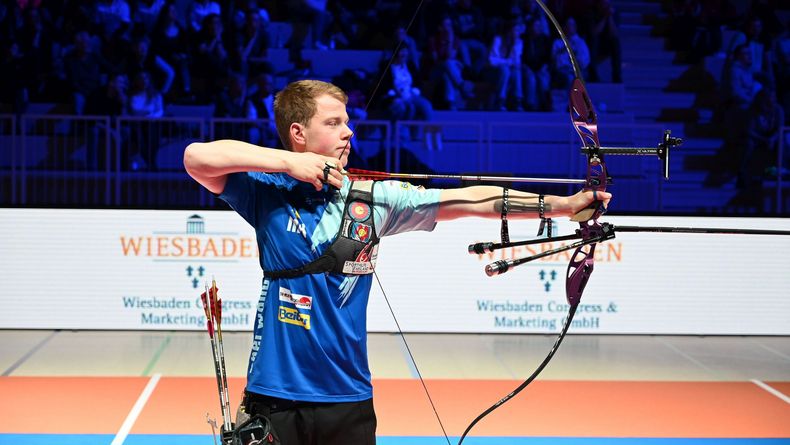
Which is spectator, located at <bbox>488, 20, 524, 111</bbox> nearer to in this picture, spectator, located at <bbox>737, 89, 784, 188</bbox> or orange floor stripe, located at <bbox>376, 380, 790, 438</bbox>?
spectator, located at <bbox>737, 89, 784, 188</bbox>

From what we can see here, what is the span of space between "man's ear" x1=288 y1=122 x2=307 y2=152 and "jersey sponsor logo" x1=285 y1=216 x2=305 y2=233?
0.64 ft

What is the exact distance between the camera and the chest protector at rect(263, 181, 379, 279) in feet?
7.22

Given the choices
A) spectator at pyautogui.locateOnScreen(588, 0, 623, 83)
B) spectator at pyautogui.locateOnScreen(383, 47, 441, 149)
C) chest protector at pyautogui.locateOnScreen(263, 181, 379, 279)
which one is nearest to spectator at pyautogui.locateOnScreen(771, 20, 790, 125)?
spectator at pyautogui.locateOnScreen(588, 0, 623, 83)

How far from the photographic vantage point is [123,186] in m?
8.48

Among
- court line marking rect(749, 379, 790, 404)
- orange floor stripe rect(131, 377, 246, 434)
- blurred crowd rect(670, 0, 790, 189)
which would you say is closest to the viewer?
orange floor stripe rect(131, 377, 246, 434)

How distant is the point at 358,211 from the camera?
7.47 ft

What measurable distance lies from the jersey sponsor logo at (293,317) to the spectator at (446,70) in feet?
26.1

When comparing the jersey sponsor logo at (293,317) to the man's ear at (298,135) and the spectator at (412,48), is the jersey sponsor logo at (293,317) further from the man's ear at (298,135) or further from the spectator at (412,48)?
the spectator at (412,48)

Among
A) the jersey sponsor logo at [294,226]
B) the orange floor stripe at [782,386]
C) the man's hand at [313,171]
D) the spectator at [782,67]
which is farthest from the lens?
the spectator at [782,67]

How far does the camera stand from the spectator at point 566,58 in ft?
33.6

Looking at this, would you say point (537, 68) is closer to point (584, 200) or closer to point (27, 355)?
point (27, 355)

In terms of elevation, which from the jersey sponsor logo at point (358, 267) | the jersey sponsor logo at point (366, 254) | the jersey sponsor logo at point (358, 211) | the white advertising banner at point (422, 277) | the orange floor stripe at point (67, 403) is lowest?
the orange floor stripe at point (67, 403)

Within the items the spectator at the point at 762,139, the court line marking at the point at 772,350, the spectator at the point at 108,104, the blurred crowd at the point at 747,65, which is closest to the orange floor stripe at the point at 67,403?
the spectator at the point at 108,104

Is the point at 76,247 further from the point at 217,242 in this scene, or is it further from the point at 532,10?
the point at 532,10
